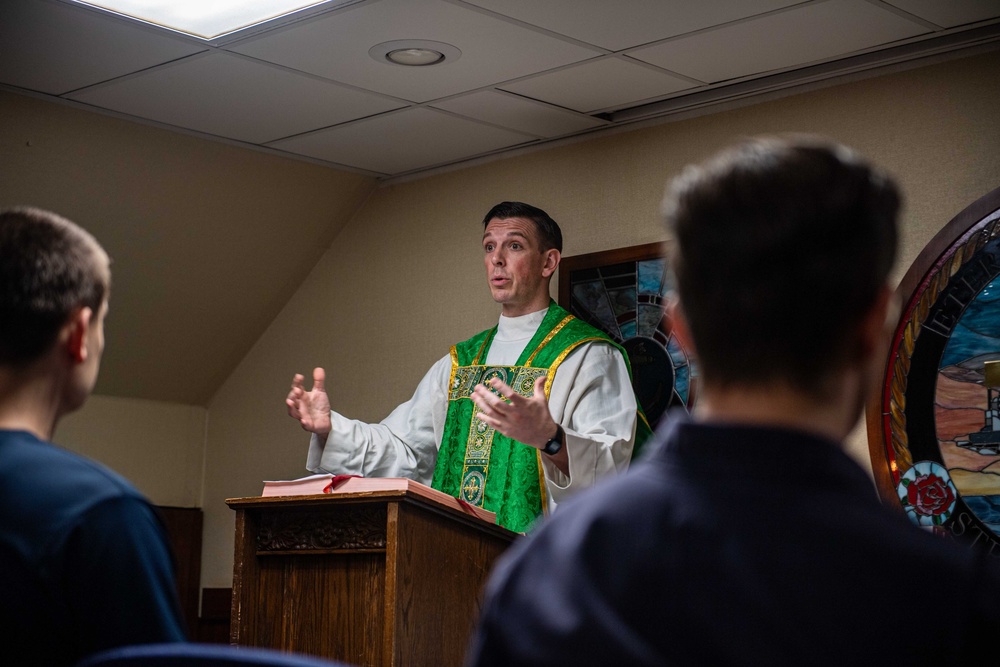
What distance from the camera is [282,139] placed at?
5.55 meters

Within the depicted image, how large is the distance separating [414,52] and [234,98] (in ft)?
3.02

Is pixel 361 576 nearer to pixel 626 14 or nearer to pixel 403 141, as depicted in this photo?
pixel 626 14

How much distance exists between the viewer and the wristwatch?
395 cm

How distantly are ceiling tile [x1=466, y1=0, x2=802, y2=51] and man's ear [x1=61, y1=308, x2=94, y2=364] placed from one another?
2684mm

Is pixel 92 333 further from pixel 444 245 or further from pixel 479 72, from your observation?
pixel 444 245

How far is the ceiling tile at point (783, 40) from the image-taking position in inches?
163

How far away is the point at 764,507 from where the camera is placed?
987mm

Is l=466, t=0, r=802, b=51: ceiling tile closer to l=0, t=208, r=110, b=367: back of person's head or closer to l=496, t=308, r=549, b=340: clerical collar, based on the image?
l=496, t=308, r=549, b=340: clerical collar

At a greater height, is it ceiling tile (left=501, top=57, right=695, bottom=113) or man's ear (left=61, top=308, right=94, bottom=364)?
ceiling tile (left=501, top=57, right=695, bottom=113)

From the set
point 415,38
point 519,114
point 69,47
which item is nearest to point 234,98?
point 69,47

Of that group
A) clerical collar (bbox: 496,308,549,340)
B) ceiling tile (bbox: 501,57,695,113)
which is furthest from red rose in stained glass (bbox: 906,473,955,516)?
ceiling tile (bbox: 501,57,695,113)

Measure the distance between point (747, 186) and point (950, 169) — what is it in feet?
12.4

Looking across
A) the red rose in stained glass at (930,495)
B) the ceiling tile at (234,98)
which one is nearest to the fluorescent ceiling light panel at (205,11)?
the ceiling tile at (234,98)

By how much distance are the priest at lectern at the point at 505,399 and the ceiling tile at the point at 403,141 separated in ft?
2.02
